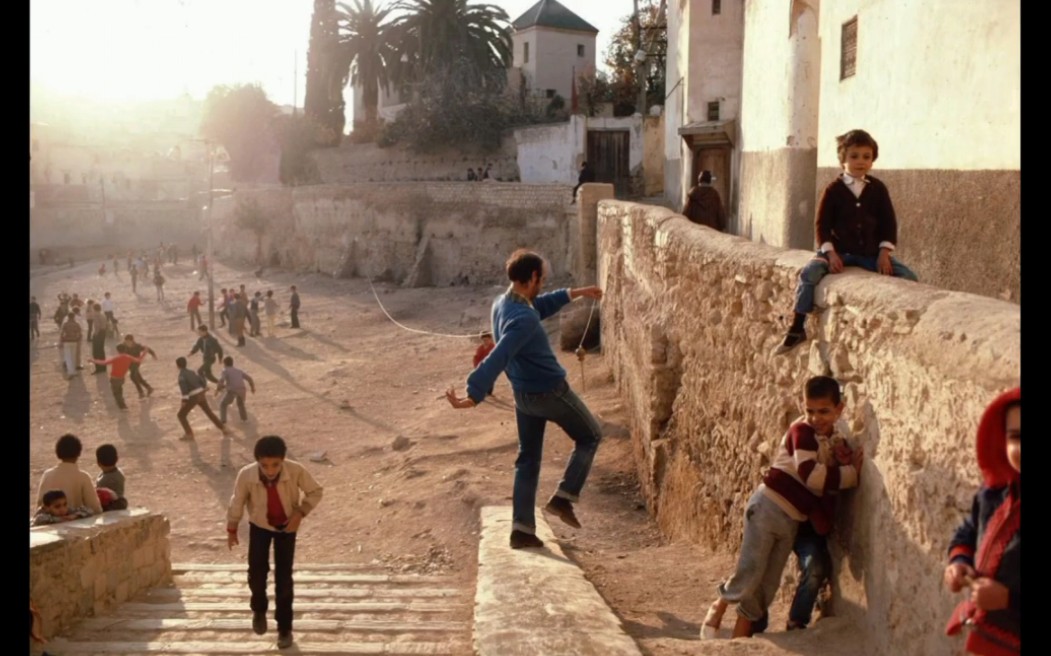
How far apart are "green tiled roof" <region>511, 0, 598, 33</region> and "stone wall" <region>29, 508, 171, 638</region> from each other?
41053mm

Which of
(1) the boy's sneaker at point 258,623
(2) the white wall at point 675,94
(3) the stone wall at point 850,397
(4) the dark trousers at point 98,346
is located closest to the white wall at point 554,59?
(2) the white wall at point 675,94

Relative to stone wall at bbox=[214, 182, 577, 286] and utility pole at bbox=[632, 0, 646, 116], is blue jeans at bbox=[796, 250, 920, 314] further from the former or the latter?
utility pole at bbox=[632, 0, 646, 116]

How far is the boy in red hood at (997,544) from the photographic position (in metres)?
2.29

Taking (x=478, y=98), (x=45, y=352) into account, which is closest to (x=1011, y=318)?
(x=45, y=352)

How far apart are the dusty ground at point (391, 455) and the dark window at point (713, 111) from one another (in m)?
7.19

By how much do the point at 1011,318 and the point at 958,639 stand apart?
0.98 metres

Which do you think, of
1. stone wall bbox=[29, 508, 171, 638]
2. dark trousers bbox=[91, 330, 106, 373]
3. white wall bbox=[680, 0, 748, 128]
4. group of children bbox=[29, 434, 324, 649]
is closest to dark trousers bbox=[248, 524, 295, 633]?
group of children bbox=[29, 434, 324, 649]

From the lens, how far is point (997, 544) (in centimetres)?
236

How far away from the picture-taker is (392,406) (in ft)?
55.7

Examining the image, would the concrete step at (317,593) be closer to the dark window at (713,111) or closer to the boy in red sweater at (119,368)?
the boy in red sweater at (119,368)

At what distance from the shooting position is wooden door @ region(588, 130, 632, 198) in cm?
3328

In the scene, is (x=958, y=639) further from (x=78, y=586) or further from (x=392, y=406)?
(x=392, y=406)

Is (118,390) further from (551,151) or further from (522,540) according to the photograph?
(551,151)

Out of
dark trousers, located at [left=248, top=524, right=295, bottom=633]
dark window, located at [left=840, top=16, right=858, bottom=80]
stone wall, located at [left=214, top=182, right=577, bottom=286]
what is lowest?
dark trousers, located at [left=248, top=524, right=295, bottom=633]
